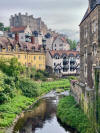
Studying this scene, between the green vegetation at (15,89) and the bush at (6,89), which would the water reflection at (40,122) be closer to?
the green vegetation at (15,89)

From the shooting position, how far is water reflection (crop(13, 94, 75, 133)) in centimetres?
2803

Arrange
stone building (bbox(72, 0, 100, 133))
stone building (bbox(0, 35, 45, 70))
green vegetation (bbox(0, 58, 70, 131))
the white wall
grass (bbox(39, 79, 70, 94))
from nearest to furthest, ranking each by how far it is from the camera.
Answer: stone building (bbox(72, 0, 100, 133)), green vegetation (bbox(0, 58, 70, 131)), grass (bbox(39, 79, 70, 94)), stone building (bbox(0, 35, 45, 70)), the white wall

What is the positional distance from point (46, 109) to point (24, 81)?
11.9 meters

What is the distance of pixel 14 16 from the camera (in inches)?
5118

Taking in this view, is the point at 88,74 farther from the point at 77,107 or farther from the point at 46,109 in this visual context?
the point at 46,109

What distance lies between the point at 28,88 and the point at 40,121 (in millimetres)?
16803

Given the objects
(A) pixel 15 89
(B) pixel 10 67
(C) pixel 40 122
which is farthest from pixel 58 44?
(C) pixel 40 122

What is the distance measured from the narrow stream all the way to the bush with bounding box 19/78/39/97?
607cm

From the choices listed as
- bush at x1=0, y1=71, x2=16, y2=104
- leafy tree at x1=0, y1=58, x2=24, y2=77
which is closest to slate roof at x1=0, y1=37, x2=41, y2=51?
leafy tree at x1=0, y1=58, x2=24, y2=77

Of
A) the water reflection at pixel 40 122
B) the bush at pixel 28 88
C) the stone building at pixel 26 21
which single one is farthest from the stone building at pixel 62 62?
the stone building at pixel 26 21

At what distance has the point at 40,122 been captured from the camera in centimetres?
3109

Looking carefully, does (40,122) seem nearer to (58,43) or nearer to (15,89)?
(15,89)

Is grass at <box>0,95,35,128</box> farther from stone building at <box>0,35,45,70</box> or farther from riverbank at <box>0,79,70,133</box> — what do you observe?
stone building at <box>0,35,45,70</box>

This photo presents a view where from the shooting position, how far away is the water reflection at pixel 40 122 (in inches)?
1104
